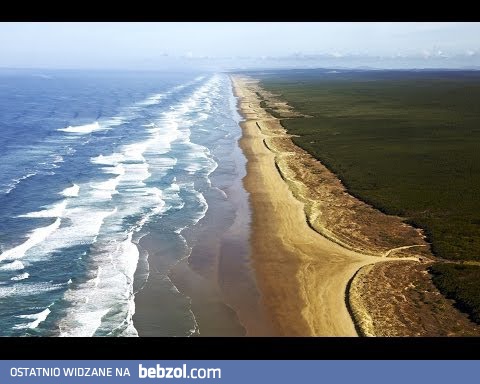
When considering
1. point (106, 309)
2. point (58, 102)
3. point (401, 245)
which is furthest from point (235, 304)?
point (58, 102)

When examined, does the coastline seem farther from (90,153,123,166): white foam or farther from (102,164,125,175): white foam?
(90,153,123,166): white foam

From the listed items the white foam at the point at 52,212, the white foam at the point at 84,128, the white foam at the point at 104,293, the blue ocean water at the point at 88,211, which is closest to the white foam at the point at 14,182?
the blue ocean water at the point at 88,211

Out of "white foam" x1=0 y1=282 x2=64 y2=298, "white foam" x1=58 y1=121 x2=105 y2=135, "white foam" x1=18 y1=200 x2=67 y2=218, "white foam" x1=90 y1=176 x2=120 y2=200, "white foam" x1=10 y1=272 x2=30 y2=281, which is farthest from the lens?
"white foam" x1=58 y1=121 x2=105 y2=135

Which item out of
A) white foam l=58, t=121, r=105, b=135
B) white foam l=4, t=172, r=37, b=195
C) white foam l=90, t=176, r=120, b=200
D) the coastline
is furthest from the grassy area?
white foam l=58, t=121, r=105, b=135

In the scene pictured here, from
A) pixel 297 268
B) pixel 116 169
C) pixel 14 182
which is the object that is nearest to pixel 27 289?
pixel 297 268

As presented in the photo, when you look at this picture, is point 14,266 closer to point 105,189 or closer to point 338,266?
point 105,189
